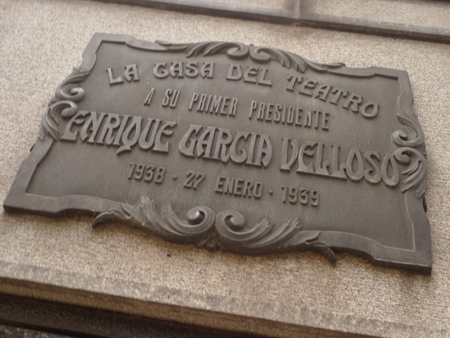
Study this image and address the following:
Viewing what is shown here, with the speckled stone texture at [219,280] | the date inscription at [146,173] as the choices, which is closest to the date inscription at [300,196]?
the speckled stone texture at [219,280]

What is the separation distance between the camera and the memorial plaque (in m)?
1.60

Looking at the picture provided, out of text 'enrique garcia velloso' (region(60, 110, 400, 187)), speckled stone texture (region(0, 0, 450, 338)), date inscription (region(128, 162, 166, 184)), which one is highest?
text 'enrique garcia velloso' (region(60, 110, 400, 187))

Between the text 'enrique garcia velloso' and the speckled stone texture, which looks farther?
the text 'enrique garcia velloso'

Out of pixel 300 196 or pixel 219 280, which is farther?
pixel 300 196

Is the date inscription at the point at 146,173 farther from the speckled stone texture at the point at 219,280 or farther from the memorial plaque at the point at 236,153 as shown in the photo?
the speckled stone texture at the point at 219,280

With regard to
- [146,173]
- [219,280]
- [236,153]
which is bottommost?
[219,280]

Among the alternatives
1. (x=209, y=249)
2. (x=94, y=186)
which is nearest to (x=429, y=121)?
(x=209, y=249)

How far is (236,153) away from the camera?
71.6 inches

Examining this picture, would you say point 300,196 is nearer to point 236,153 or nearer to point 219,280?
point 236,153

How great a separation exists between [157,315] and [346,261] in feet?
3.05

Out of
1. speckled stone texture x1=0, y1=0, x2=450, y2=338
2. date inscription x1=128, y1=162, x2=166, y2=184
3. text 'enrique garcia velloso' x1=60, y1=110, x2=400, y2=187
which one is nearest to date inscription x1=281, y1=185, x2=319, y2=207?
text 'enrique garcia velloso' x1=60, y1=110, x2=400, y2=187

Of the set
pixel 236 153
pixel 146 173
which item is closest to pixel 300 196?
pixel 236 153

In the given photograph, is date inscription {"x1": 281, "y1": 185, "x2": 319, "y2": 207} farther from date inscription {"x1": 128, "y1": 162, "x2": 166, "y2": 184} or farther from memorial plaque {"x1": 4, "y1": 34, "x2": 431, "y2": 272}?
date inscription {"x1": 128, "y1": 162, "x2": 166, "y2": 184}

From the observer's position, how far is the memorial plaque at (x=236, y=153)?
1.60m
